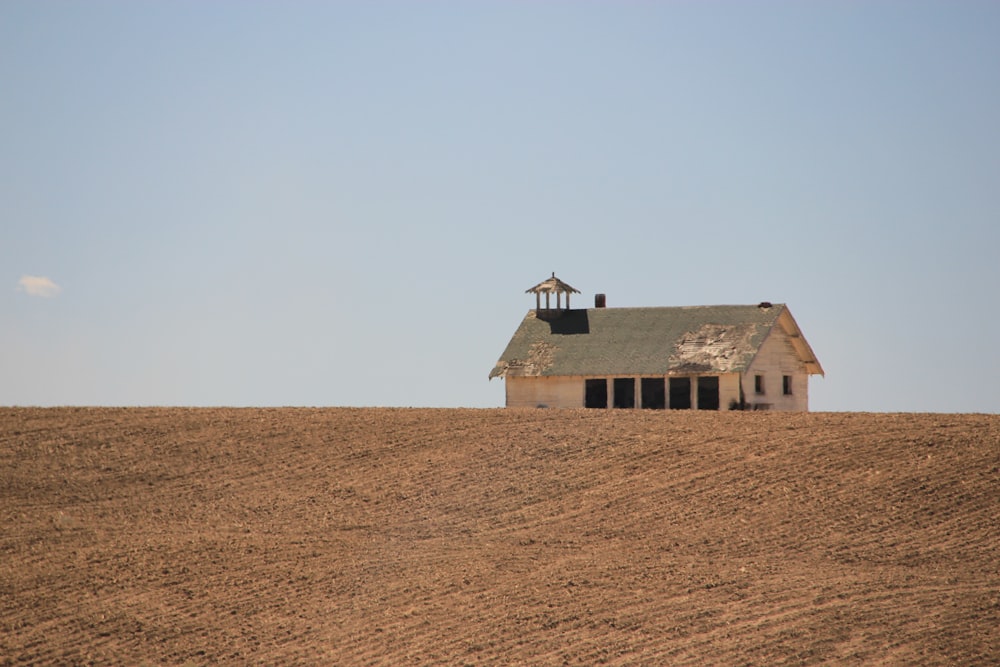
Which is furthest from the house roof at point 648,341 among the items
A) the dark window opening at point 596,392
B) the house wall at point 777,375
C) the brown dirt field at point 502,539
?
the brown dirt field at point 502,539

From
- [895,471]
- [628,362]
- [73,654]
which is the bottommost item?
[73,654]

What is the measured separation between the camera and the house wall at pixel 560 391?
46000 mm

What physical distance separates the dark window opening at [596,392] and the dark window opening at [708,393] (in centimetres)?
313

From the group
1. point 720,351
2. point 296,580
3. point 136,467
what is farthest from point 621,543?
point 720,351

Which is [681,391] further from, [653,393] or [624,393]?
[624,393]

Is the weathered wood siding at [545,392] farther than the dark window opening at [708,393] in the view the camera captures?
Yes

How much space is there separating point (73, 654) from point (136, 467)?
40.1 feet

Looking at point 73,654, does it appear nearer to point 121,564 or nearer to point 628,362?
point 121,564

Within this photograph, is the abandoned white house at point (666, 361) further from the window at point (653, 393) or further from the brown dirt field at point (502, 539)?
the brown dirt field at point (502, 539)

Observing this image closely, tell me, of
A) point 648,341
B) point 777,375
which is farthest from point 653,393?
point 777,375

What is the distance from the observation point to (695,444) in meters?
33.5

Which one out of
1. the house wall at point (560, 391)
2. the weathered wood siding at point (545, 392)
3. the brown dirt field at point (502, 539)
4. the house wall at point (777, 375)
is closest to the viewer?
the brown dirt field at point (502, 539)

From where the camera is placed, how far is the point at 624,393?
1869 inches

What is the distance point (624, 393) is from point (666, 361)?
1.79 m
